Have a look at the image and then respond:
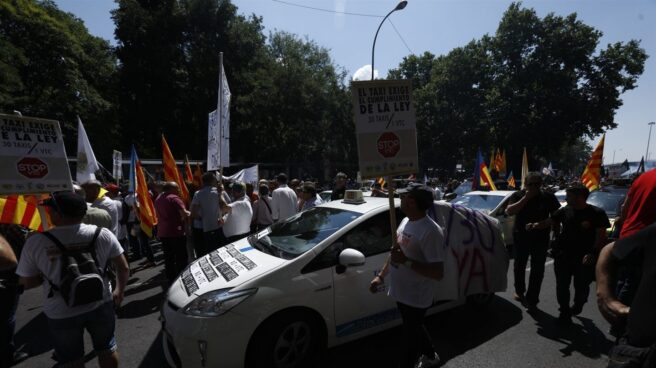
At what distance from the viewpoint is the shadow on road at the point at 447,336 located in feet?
11.6

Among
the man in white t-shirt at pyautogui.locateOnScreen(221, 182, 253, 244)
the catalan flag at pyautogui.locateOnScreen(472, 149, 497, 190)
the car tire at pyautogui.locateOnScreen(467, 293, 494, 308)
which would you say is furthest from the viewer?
the catalan flag at pyautogui.locateOnScreen(472, 149, 497, 190)

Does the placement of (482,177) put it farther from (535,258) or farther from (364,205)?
(364,205)

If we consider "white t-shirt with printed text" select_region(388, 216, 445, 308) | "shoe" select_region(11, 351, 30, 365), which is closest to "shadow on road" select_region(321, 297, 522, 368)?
"white t-shirt with printed text" select_region(388, 216, 445, 308)

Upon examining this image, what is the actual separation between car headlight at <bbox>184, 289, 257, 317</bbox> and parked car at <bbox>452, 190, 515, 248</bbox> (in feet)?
21.4

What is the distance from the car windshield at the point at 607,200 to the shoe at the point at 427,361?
6.99 meters

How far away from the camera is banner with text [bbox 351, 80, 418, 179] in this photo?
3.26 m

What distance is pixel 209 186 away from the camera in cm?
590

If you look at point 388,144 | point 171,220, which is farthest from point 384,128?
point 171,220

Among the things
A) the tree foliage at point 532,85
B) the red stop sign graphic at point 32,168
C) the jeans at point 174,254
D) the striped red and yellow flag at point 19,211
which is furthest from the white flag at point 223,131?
the tree foliage at point 532,85

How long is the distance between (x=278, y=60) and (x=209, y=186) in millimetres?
29890

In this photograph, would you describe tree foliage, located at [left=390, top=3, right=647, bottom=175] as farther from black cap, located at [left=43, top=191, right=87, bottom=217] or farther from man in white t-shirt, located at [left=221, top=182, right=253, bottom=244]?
black cap, located at [left=43, top=191, right=87, bottom=217]

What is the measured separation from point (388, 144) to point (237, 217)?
3.50 metres

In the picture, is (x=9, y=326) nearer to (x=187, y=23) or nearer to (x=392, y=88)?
(x=392, y=88)

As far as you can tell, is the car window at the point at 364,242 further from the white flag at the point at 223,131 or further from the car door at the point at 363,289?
the white flag at the point at 223,131
